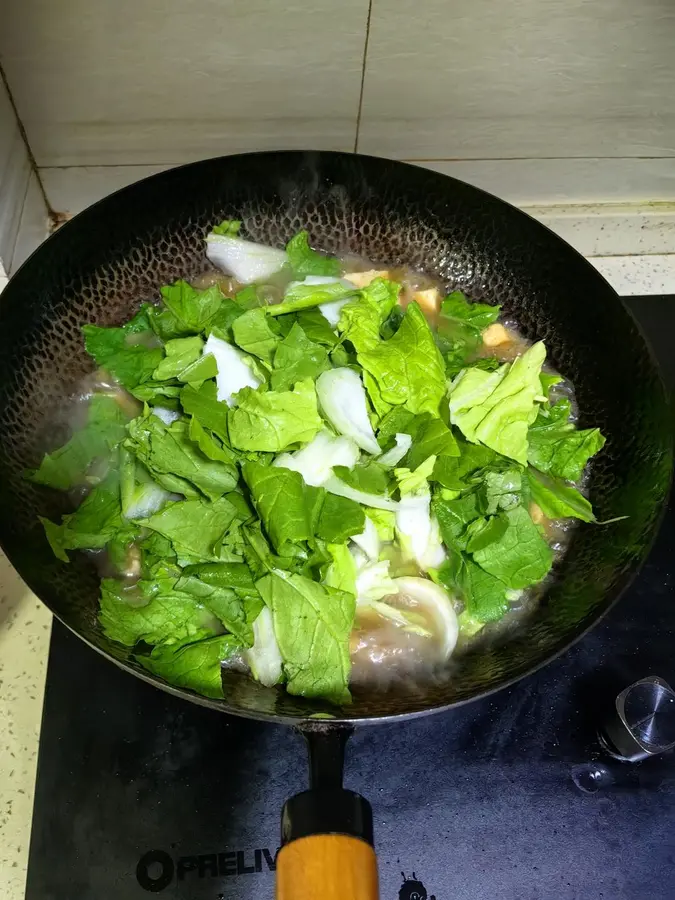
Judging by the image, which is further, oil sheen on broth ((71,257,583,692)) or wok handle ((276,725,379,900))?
oil sheen on broth ((71,257,583,692))

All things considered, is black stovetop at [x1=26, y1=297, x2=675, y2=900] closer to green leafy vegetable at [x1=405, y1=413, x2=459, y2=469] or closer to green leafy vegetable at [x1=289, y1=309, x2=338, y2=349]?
green leafy vegetable at [x1=405, y1=413, x2=459, y2=469]

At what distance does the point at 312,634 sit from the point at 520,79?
3.37 ft

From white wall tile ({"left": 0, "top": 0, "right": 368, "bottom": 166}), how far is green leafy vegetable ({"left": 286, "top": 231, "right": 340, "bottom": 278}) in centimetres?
29

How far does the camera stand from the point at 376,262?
1.22 metres

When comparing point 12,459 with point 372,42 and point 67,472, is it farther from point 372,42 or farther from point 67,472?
point 372,42

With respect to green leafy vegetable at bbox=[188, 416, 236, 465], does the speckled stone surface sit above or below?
below

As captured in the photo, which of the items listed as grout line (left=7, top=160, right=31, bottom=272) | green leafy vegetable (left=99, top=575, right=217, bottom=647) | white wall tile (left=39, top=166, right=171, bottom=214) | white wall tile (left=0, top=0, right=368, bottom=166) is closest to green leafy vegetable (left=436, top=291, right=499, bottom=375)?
white wall tile (left=0, top=0, right=368, bottom=166)

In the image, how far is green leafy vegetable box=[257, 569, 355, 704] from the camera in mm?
832

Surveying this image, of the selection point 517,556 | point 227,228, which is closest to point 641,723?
point 517,556

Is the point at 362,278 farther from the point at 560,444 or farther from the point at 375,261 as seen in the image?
the point at 560,444

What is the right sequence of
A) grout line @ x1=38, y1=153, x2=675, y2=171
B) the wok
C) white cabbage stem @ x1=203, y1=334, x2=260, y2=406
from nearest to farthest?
the wok
white cabbage stem @ x1=203, y1=334, x2=260, y2=406
grout line @ x1=38, y1=153, x2=675, y2=171

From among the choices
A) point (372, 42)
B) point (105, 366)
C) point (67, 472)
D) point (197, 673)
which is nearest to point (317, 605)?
point (197, 673)

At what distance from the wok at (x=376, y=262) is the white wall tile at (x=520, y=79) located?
0.82 feet

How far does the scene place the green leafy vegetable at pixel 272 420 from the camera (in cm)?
91
